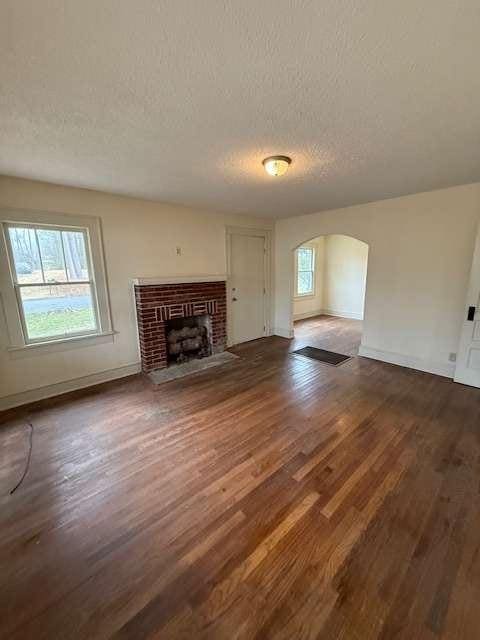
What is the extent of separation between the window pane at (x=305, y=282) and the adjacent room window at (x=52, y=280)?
497cm

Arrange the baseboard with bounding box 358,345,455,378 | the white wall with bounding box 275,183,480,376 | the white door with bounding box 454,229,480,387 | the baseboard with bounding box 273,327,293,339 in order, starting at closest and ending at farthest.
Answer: the white door with bounding box 454,229,480,387 < the white wall with bounding box 275,183,480,376 < the baseboard with bounding box 358,345,455,378 < the baseboard with bounding box 273,327,293,339

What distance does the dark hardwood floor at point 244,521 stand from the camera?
115 centimetres

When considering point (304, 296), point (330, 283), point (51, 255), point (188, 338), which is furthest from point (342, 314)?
point (51, 255)

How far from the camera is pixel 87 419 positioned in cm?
266

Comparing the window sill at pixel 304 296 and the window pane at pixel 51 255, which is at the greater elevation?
the window pane at pixel 51 255

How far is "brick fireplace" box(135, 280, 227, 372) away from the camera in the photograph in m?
3.66

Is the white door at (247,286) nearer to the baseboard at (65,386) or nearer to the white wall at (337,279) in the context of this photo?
the white wall at (337,279)

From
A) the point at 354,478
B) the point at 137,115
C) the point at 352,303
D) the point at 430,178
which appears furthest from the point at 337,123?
the point at 352,303

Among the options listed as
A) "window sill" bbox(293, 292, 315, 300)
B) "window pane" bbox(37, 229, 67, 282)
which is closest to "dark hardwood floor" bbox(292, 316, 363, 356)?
"window sill" bbox(293, 292, 315, 300)

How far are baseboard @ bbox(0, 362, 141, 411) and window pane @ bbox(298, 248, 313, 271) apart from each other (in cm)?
479

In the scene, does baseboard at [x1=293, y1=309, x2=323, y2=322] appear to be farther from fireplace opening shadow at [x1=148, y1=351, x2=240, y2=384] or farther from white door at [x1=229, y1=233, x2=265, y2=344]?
fireplace opening shadow at [x1=148, y1=351, x2=240, y2=384]

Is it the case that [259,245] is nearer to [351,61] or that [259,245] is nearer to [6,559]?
[351,61]

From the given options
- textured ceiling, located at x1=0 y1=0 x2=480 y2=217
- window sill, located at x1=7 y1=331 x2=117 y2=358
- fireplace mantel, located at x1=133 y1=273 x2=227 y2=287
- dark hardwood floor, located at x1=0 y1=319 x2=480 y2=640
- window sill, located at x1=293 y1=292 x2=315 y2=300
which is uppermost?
textured ceiling, located at x1=0 y1=0 x2=480 y2=217

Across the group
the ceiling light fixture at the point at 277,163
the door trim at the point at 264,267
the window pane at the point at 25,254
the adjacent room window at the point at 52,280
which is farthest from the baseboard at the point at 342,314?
the window pane at the point at 25,254
